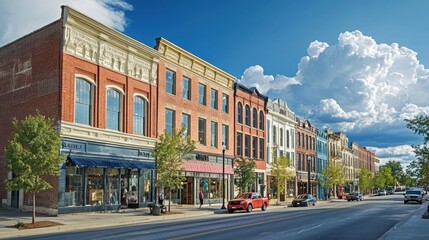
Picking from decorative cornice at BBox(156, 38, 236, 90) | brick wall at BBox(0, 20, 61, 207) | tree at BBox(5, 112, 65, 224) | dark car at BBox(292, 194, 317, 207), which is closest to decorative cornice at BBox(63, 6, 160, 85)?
Answer: brick wall at BBox(0, 20, 61, 207)

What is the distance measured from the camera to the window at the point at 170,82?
3894 centimetres

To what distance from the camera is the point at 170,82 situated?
39438mm

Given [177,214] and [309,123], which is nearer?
[177,214]

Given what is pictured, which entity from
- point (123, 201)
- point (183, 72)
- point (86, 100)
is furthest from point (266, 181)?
point (86, 100)

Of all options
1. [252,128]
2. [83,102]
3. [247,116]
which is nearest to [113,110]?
[83,102]

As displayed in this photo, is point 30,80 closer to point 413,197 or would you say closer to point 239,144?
point 239,144

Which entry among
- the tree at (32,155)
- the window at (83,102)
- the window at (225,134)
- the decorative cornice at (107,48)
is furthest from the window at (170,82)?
the tree at (32,155)

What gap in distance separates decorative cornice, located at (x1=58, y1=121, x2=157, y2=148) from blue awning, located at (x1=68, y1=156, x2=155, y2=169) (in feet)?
4.10

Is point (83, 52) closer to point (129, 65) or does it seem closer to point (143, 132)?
point (129, 65)

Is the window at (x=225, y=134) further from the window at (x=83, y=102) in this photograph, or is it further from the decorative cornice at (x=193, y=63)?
the window at (x=83, y=102)

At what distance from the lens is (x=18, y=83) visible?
31547 millimetres

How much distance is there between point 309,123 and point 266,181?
21.2 metres

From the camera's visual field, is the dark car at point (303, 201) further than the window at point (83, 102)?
Yes

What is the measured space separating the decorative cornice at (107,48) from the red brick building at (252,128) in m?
16.5
